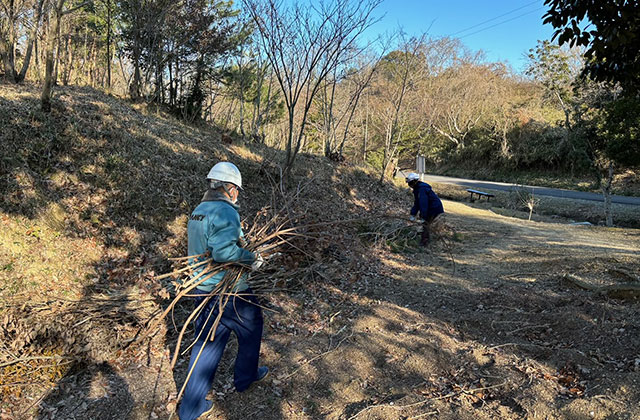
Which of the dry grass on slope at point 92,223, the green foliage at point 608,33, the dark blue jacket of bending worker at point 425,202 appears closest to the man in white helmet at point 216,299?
the dry grass on slope at point 92,223

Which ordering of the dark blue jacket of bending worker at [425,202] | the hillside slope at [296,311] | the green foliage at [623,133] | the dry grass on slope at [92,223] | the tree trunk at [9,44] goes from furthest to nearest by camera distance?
the green foliage at [623,133]
the tree trunk at [9,44]
the dark blue jacket of bending worker at [425,202]
the dry grass on slope at [92,223]
the hillside slope at [296,311]

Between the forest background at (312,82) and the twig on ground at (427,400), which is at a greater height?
the forest background at (312,82)

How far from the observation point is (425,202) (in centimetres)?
693

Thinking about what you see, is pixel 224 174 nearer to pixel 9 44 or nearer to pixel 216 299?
pixel 216 299

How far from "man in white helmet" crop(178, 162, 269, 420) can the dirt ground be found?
1.08 ft

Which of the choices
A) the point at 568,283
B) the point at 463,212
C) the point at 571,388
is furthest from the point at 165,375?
the point at 463,212

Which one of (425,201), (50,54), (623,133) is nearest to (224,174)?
(425,201)

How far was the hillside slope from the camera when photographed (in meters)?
2.72

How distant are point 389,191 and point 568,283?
8.31m

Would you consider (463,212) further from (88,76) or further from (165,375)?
(88,76)

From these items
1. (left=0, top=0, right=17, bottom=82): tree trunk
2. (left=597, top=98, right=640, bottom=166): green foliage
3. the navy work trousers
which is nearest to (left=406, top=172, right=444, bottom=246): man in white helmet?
the navy work trousers

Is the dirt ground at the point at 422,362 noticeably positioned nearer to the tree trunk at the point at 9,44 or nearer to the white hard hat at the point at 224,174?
the white hard hat at the point at 224,174

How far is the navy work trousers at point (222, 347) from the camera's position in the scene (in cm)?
251

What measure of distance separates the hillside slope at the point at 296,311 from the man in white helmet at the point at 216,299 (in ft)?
1.20
